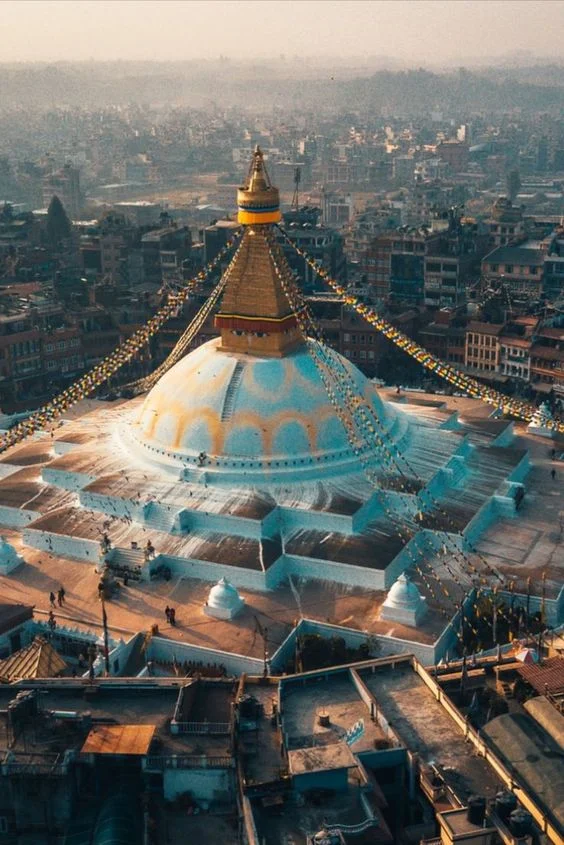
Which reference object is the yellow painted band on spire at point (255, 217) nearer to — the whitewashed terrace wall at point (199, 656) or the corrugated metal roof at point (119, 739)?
the whitewashed terrace wall at point (199, 656)

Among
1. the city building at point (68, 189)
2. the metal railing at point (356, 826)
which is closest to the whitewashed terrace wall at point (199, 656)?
the metal railing at point (356, 826)

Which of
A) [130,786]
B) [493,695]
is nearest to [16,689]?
[130,786]

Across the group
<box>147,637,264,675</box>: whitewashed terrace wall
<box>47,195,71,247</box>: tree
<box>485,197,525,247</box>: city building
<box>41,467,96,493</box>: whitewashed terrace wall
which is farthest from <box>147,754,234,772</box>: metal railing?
<box>47,195,71,247</box>: tree

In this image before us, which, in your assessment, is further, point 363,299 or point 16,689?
point 363,299

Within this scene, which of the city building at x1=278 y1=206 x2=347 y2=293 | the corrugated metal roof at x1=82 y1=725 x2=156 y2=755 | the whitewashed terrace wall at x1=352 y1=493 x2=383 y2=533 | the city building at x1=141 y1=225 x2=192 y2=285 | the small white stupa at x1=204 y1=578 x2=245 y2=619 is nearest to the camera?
the corrugated metal roof at x1=82 y1=725 x2=156 y2=755

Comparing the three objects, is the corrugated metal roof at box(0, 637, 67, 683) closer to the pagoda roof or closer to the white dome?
the white dome

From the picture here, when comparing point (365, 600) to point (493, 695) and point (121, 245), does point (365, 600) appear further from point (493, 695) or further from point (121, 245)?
point (121, 245)

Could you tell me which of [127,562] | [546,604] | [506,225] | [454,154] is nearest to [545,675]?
[546,604]
